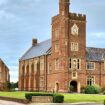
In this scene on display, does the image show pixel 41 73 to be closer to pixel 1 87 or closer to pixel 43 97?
pixel 1 87

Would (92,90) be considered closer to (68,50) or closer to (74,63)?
(74,63)

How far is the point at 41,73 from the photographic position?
94.1 m

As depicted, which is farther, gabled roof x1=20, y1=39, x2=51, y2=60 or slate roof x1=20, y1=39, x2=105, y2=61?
gabled roof x1=20, y1=39, x2=51, y2=60

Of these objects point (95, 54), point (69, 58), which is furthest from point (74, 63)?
point (95, 54)

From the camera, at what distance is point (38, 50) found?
3952 inches

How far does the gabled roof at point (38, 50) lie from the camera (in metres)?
94.4

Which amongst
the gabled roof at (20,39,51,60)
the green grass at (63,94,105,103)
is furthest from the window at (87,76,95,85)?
the green grass at (63,94,105,103)

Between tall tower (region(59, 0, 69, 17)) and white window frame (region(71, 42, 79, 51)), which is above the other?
tall tower (region(59, 0, 69, 17))

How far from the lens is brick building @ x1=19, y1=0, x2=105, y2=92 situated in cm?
8262

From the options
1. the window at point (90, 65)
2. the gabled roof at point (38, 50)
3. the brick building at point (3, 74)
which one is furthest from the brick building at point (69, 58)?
the brick building at point (3, 74)

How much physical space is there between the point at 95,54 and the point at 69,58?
31.3 ft

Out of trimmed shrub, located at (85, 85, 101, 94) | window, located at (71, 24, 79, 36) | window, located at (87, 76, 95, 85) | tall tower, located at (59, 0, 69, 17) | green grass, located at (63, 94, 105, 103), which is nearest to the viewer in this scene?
green grass, located at (63, 94, 105, 103)

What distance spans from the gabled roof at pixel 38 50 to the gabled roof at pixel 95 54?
29.2 ft

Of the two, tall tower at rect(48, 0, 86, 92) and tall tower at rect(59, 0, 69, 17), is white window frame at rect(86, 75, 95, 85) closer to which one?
tall tower at rect(48, 0, 86, 92)
